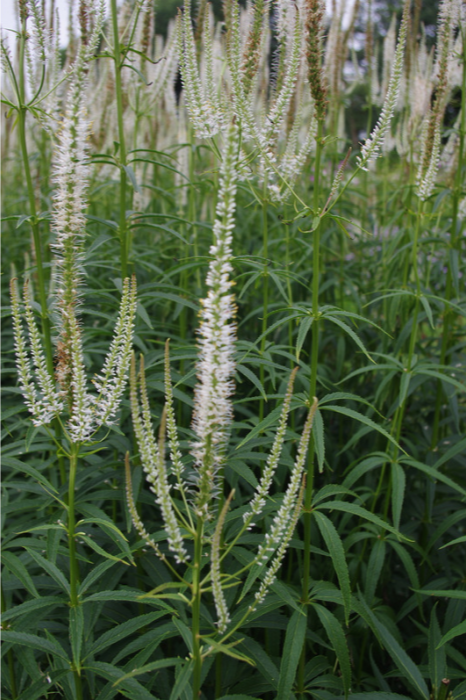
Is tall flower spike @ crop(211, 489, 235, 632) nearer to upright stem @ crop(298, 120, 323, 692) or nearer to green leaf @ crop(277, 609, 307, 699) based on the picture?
green leaf @ crop(277, 609, 307, 699)

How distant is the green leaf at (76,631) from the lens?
1.96 metres

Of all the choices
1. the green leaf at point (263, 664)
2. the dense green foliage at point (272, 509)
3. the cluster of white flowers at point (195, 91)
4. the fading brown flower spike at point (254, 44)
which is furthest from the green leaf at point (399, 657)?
the fading brown flower spike at point (254, 44)

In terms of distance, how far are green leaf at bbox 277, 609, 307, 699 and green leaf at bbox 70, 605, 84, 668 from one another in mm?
733

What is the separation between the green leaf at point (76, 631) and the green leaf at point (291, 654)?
0.73 meters

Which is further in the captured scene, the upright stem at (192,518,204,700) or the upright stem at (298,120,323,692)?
the upright stem at (298,120,323,692)

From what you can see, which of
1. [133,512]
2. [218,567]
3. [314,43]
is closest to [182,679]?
[218,567]

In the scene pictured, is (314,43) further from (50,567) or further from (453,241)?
(50,567)

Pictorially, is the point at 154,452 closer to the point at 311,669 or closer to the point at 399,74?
the point at 311,669

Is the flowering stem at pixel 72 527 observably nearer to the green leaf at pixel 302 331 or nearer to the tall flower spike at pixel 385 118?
the green leaf at pixel 302 331

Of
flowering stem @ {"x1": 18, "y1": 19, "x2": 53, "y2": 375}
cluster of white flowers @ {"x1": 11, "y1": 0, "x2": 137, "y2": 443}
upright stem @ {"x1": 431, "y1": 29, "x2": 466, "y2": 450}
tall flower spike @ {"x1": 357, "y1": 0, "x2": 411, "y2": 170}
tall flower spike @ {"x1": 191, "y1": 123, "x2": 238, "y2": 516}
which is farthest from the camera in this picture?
upright stem @ {"x1": 431, "y1": 29, "x2": 466, "y2": 450}

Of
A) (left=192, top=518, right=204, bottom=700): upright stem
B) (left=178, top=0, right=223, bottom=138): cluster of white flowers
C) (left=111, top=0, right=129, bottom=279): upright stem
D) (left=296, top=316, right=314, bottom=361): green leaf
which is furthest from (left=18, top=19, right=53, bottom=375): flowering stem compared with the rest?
(left=192, top=518, right=204, bottom=700): upright stem

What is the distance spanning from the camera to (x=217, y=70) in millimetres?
5363

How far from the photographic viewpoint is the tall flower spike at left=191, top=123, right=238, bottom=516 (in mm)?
1311

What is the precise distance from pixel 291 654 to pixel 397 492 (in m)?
0.93
